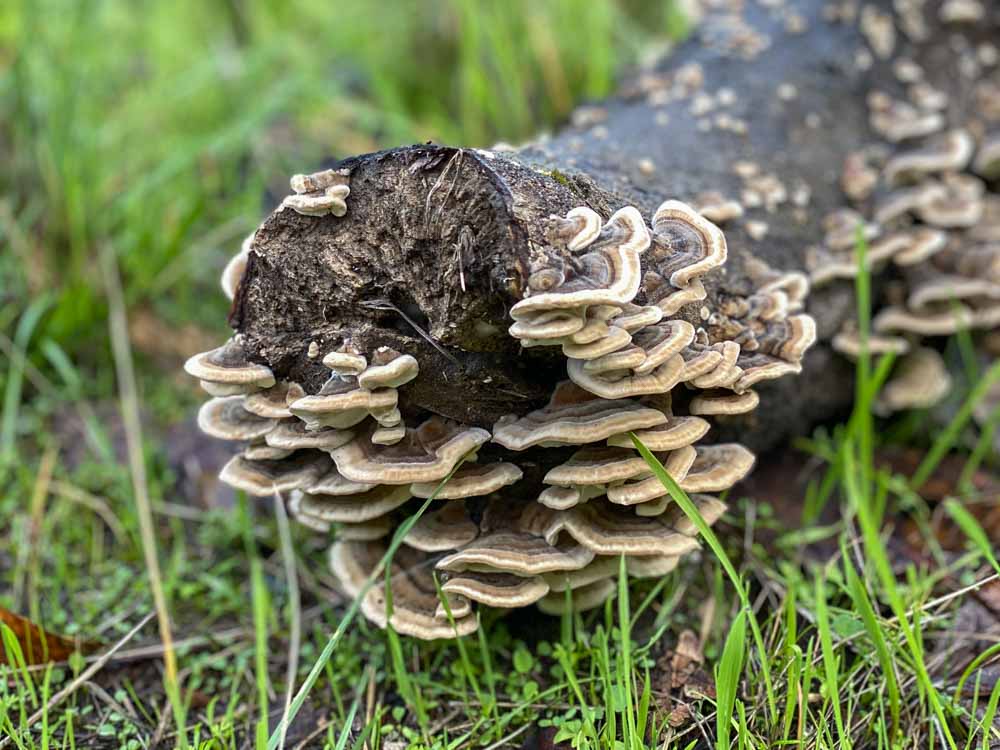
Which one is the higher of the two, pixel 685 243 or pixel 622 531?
pixel 685 243

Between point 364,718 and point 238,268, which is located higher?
point 238,268

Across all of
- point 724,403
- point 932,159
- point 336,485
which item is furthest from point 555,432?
point 932,159

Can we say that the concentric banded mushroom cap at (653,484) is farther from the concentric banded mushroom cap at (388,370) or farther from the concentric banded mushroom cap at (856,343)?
the concentric banded mushroom cap at (856,343)

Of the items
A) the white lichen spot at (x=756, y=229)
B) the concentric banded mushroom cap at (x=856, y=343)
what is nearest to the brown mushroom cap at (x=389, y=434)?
the white lichen spot at (x=756, y=229)

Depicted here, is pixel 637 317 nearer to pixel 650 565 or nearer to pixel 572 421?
pixel 572 421

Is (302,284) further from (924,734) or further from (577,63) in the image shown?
(577,63)

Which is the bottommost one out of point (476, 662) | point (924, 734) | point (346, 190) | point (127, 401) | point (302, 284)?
point (924, 734)

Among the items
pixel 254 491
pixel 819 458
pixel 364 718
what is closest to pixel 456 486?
pixel 254 491
